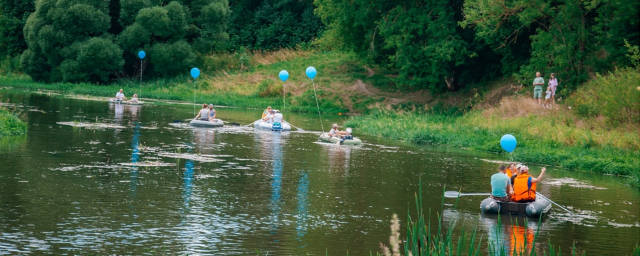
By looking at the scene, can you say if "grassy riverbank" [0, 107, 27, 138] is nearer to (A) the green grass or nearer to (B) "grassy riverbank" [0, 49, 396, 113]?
(A) the green grass

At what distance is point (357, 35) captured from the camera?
51.0 metres

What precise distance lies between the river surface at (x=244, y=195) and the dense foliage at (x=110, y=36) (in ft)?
98.2

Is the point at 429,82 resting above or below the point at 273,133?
above

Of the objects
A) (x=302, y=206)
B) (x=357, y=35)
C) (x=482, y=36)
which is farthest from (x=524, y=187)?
(x=357, y=35)

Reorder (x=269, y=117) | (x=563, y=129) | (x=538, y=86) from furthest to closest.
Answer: (x=269, y=117)
(x=538, y=86)
(x=563, y=129)

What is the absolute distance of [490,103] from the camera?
44062mm

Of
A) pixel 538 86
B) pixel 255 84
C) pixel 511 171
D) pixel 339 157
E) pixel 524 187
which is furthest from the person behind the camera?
pixel 255 84

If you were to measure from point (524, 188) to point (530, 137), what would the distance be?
14785 millimetres

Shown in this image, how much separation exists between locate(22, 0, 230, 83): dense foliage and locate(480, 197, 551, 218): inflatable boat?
4709 centimetres

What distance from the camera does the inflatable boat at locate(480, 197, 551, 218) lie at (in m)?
17.4

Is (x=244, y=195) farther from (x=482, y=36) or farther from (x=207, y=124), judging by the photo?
(x=482, y=36)

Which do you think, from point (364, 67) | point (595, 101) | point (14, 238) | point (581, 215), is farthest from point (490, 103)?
point (14, 238)

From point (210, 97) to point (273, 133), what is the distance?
2303 centimetres

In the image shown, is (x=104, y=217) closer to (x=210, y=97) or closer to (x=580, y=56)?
(x=580, y=56)
